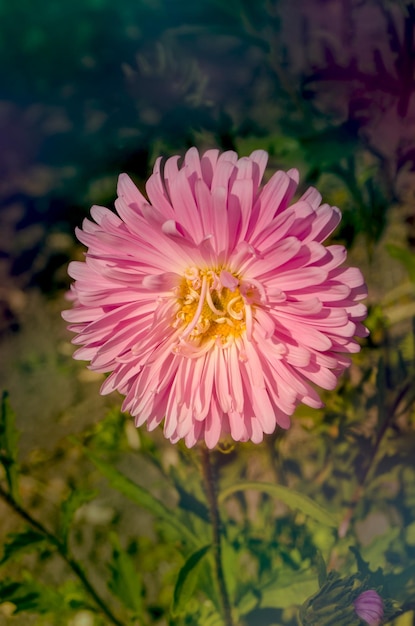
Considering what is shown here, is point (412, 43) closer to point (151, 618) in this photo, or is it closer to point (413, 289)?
point (413, 289)

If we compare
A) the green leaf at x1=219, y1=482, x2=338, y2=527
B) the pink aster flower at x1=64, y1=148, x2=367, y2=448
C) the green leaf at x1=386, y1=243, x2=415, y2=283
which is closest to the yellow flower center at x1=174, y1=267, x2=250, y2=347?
the pink aster flower at x1=64, y1=148, x2=367, y2=448

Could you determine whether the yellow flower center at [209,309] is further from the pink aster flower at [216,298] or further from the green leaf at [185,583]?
the green leaf at [185,583]

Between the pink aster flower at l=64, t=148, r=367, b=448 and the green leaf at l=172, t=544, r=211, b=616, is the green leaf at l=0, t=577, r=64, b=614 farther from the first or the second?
the pink aster flower at l=64, t=148, r=367, b=448

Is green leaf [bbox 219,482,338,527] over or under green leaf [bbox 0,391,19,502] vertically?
under

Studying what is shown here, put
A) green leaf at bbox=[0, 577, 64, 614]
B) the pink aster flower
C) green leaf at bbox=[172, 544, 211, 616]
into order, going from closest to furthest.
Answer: the pink aster flower → green leaf at bbox=[172, 544, 211, 616] → green leaf at bbox=[0, 577, 64, 614]

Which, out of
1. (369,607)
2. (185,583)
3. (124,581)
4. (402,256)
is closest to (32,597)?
(124,581)

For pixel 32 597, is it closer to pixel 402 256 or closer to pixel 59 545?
pixel 59 545
